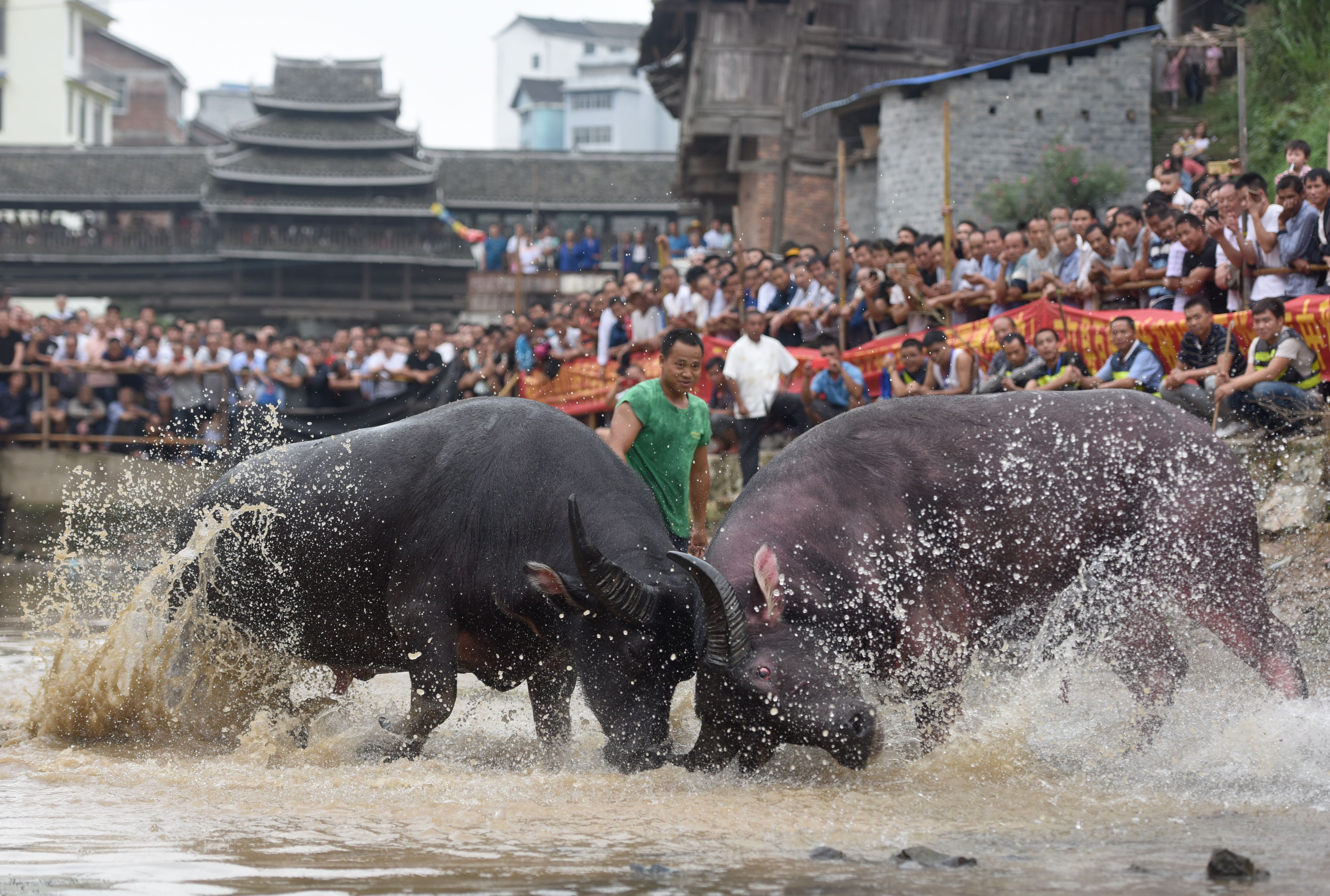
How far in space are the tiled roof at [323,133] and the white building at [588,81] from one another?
60.5 ft

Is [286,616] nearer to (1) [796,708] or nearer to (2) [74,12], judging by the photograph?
(1) [796,708]

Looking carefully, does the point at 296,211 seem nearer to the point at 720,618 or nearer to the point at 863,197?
the point at 863,197

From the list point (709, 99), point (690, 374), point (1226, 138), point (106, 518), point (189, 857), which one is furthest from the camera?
point (709, 99)

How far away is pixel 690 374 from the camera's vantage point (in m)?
6.65

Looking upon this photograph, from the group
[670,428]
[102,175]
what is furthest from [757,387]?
[102,175]

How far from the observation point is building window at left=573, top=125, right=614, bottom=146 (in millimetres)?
72938

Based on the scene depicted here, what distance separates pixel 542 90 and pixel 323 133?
114 feet

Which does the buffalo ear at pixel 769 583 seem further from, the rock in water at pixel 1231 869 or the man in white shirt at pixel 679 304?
the man in white shirt at pixel 679 304

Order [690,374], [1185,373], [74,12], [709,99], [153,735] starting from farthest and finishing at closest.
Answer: [74,12] → [709,99] → [1185,373] → [153,735] → [690,374]

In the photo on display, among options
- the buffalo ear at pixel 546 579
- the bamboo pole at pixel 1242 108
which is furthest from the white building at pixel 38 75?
the buffalo ear at pixel 546 579

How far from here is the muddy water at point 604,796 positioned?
14.2 ft

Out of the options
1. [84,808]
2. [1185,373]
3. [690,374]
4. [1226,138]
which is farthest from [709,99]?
[84,808]

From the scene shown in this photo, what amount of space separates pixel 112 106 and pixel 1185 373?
64.2 metres

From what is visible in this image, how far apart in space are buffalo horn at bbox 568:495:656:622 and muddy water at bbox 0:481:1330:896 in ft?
2.31
